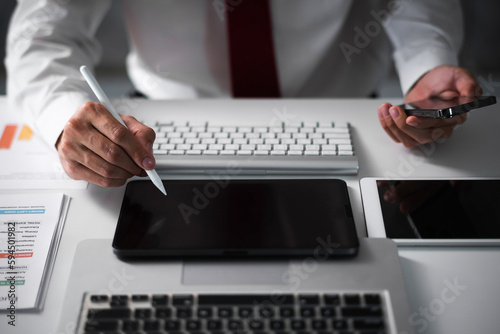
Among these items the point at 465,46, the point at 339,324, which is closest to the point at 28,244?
the point at 339,324

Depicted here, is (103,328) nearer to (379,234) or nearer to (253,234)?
(253,234)

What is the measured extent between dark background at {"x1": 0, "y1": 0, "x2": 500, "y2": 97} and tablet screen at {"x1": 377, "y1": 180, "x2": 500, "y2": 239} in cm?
129

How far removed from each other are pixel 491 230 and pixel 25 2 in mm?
972

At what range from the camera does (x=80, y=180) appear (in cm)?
75

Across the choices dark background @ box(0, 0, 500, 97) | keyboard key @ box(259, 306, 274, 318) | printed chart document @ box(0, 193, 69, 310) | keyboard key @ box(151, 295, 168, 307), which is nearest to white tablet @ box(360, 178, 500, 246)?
keyboard key @ box(259, 306, 274, 318)

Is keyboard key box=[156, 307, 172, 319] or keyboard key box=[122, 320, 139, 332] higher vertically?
keyboard key box=[156, 307, 172, 319]

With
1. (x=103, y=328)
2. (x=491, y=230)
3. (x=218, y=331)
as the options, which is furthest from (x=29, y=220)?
(x=491, y=230)

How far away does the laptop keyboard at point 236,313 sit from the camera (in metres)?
0.52

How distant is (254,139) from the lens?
79 centimetres

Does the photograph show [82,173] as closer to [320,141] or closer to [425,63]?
[320,141]

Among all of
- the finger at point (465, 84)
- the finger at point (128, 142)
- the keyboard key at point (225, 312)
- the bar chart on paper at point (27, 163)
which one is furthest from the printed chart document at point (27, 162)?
the finger at point (465, 84)

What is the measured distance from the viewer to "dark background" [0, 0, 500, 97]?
1.91 m

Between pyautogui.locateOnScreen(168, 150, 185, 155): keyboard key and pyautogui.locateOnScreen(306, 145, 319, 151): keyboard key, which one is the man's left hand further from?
pyautogui.locateOnScreen(168, 150, 185, 155): keyboard key

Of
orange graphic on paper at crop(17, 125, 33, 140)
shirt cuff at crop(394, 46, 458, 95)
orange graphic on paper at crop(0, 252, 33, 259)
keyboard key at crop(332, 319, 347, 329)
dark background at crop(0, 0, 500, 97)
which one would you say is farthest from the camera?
dark background at crop(0, 0, 500, 97)
